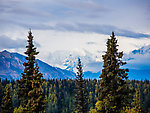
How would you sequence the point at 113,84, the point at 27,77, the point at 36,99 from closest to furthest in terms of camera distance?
the point at 113,84 < the point at 36,99 < the point at 27,77

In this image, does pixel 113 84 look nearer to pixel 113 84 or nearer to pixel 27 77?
pixel 113 84

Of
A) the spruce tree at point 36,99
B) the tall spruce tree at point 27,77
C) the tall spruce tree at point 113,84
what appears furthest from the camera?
the tall spruce tree at point 27,77

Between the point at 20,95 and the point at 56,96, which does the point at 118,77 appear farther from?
the point at 56,96

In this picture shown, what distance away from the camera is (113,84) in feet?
81.3

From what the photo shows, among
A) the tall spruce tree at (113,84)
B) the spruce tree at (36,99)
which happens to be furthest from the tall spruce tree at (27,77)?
the tall spruce tree at (113,84)

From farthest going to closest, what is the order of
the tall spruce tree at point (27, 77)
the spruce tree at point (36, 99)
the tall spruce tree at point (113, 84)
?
the tall spruce tree at point (27, 77) < the spruce tree at point (36, 99) < the tall spruce tree at point (113, 84)

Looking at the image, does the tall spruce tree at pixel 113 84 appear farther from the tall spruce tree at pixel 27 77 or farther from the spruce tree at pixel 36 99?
the tall spruce tree at pixel 27 77

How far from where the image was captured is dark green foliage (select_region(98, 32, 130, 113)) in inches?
952

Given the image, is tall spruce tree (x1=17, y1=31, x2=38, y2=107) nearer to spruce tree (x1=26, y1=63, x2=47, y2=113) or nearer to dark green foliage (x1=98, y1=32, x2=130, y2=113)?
Answer: spruce tree (x1=26, y1=63, x2=47, y2=113)

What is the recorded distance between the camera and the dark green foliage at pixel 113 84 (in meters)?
24.2

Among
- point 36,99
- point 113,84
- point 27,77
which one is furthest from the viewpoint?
point 27,77

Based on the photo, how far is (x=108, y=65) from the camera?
85.0 feet

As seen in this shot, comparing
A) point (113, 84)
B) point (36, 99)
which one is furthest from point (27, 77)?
point (113, 84)

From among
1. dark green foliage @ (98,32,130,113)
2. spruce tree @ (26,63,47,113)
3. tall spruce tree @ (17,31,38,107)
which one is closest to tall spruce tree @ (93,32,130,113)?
dark green foliage @ (98,32,130,113)
